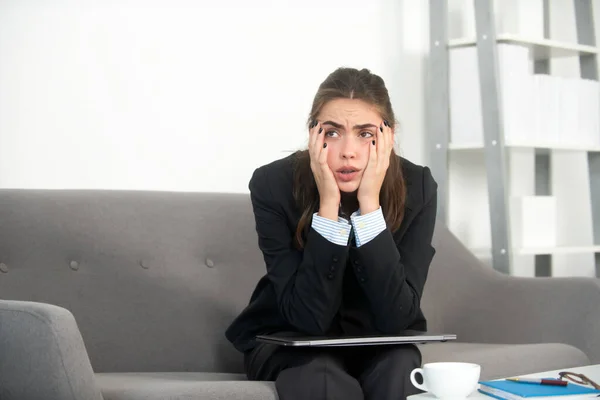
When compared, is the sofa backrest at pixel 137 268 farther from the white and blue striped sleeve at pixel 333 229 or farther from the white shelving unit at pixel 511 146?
the white shelving unit at pixel 511 146

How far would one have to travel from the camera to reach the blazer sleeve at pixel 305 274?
1.87 meters

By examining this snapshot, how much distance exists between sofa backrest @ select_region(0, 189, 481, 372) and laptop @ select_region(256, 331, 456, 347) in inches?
21.2

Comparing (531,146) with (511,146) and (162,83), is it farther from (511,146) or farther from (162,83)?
(162,83)

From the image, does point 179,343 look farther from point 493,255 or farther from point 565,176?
point 565,176

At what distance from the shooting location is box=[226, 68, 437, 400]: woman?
5.94 feet

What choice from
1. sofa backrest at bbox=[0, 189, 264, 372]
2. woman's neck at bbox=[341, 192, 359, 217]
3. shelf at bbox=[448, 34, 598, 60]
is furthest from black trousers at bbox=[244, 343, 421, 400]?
shelf at bbox=[448, 34, 598, 60]

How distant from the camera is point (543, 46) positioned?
3.32 metres

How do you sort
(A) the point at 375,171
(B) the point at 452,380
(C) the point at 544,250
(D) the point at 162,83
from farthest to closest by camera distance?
(C) the point at 544,250
(D) the point at 162,83
(A) the point at 375,171
(B) the point at 452,380

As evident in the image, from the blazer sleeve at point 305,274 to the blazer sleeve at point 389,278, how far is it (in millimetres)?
49

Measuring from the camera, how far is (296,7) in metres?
3.08

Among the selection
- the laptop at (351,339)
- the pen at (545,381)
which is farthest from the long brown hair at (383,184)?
the pen at (545,381)

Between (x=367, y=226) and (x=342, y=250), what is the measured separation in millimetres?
85

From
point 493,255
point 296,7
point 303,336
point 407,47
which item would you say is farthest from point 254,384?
point 407,47

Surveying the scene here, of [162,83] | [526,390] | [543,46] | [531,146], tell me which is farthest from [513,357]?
[543,46]
